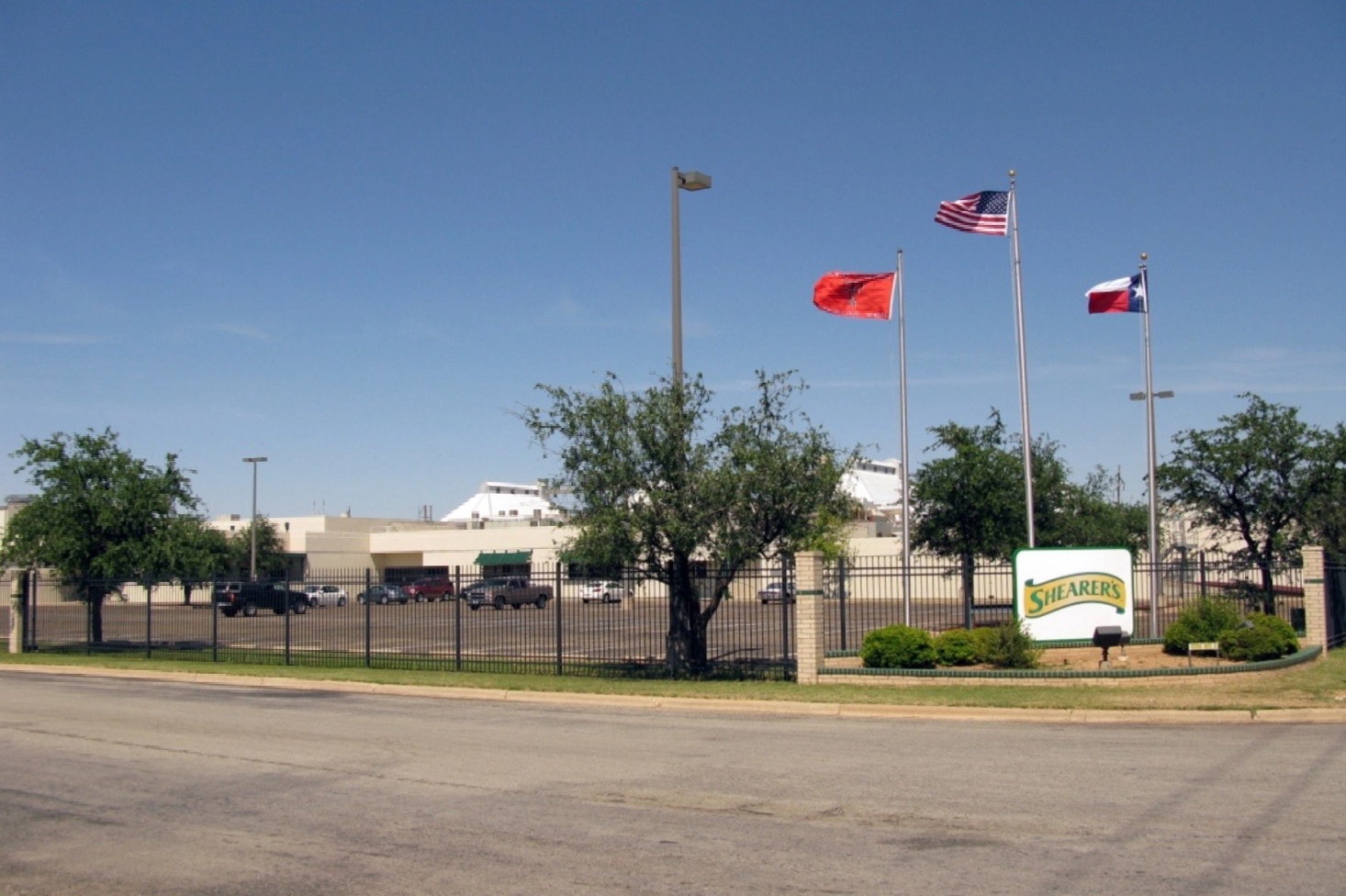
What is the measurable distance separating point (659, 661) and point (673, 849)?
16.0 meters

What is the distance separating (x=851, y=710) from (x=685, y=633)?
17.5ft

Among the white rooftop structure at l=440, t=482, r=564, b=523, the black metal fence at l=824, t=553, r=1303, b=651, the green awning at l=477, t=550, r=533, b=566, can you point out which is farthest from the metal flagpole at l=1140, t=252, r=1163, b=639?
the white rooftop structure at l=440, t=482, r=564, b=523

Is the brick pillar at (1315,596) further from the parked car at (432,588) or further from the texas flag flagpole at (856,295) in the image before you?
the parked car at (432,588)

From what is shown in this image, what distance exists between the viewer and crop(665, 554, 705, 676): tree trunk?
2186 centimetres

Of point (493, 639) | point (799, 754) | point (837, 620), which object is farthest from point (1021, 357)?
point (799, 754)

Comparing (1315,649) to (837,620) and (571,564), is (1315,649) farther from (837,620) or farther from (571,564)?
(571,564)

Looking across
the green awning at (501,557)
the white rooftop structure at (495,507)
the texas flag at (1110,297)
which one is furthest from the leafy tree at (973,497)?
the white rooftop structure at (495,507)

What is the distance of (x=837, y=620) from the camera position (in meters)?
25.6

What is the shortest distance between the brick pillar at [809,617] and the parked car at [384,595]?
9452mm

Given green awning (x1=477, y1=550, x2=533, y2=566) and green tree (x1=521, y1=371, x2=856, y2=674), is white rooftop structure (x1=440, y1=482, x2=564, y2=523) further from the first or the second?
green tree (x1=521, y1=371, x2=856, y2=674)

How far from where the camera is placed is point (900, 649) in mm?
20031

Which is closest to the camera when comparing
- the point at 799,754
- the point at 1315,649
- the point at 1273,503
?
the point at 799,754

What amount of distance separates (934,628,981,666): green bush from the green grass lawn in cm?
126

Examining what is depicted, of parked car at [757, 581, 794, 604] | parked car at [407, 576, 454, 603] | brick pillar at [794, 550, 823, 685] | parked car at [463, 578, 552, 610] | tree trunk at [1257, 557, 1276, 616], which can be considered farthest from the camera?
parked car at [407, 576, 454, 603]
